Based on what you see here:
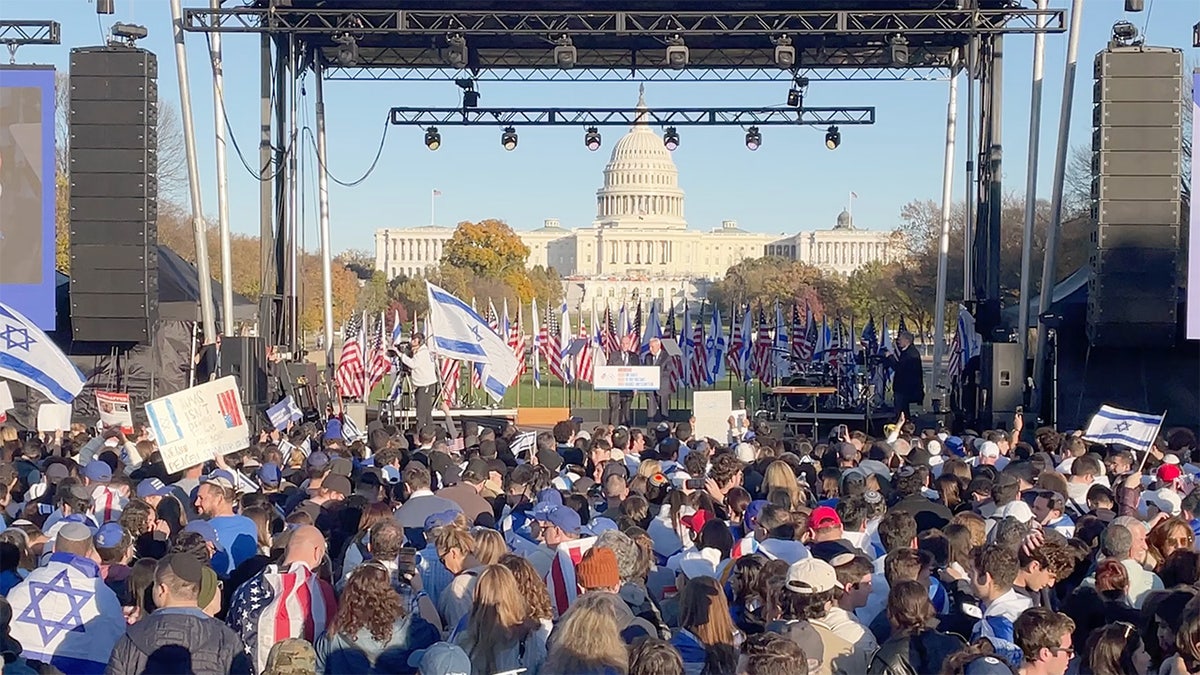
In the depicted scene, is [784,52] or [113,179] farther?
[784,52]

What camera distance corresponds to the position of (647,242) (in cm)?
16212

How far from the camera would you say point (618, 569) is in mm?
6121

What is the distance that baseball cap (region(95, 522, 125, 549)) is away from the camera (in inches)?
264

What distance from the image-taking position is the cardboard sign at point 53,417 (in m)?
15.5

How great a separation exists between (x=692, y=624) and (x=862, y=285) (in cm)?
6228

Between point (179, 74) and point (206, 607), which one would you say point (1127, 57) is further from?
point (206, 607)

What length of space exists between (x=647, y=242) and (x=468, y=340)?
480 feet

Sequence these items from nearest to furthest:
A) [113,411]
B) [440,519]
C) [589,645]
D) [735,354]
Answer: [589,645] → [440,519] → [113,411] → [735,354]

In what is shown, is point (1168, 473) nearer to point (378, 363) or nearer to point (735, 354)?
point (735, 354)

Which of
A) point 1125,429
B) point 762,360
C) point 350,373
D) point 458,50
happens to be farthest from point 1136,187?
point 350,373

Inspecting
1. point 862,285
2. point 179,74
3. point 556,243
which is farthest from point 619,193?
point 179,74

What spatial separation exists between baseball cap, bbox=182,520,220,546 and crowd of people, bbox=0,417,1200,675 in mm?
56

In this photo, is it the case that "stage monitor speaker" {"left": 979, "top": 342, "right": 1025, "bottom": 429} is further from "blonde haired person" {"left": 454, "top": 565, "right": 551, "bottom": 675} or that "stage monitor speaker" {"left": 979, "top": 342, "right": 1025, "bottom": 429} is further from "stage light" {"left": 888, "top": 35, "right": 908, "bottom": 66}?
"blonde haired person" {"left": 454, "top": 565, "right": 551, "bottom": 675}

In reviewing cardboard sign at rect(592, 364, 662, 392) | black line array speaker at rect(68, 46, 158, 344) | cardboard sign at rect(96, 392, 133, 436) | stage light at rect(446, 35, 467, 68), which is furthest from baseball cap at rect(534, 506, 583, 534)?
cardboard sign at rect(592, 364, 662, 392)
